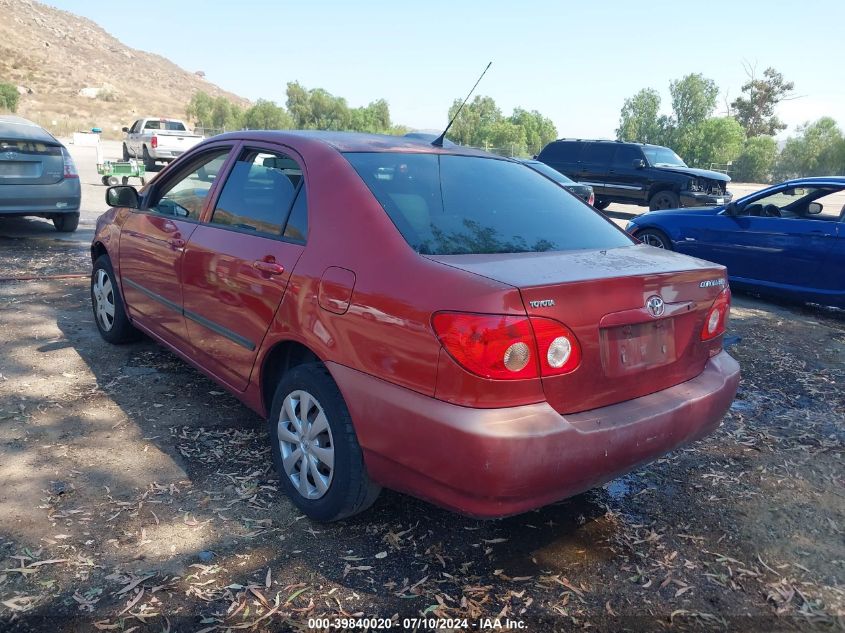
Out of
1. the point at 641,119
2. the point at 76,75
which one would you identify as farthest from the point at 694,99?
the point at 76,75

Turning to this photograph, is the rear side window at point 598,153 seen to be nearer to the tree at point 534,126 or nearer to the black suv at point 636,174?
the black suv at point 636,174

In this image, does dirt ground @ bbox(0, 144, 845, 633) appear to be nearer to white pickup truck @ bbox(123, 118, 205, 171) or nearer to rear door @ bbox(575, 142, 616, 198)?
rear door @ bbox(575, 142, 616, 198)

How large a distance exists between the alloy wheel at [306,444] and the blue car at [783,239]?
20.5 feet

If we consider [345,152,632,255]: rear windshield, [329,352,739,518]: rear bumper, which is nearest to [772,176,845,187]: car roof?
[345,152,632,255]: rear windshield

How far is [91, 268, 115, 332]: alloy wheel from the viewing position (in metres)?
5.10

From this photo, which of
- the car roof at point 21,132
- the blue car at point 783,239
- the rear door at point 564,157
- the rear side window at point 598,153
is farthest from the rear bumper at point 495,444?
the rear door at point 564,157

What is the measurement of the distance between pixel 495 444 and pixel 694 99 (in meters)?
64.2

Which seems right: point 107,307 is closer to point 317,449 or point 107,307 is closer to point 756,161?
point 317,449

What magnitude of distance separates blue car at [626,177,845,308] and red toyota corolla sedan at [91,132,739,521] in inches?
184

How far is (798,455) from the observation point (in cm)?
391

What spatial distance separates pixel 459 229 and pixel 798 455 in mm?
2521

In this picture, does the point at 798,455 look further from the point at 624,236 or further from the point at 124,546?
the point at 124,546

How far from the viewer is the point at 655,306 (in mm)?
2682

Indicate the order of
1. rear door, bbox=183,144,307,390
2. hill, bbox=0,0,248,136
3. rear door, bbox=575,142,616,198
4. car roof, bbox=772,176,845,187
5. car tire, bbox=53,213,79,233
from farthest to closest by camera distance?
hill, bbox=0,0,248,136
rear door, bbox=575,142,616,198
car tire, bbox=53,213,79,233
car roof, bbox=772,176,845,187
rear door, bbox=183,144,307,390
